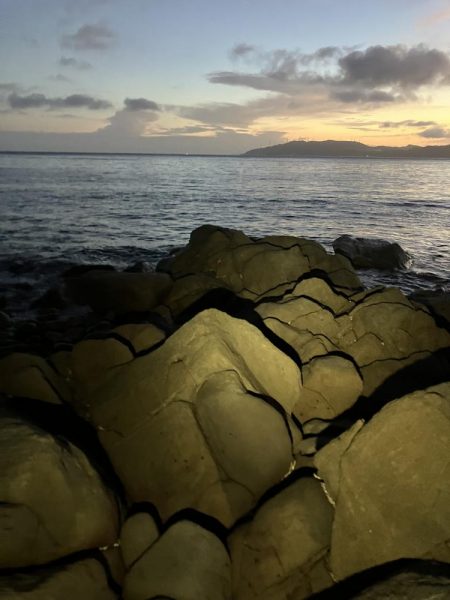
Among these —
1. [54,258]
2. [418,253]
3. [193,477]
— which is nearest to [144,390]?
[193,477]

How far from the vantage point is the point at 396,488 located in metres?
3.57

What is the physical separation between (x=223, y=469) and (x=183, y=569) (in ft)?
3.75

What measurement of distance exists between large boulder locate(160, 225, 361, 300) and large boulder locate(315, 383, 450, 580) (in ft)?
20.7

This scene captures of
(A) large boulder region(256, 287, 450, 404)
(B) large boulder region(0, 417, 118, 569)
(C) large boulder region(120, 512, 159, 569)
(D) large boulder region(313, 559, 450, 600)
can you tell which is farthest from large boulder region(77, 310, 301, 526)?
(A) large boulder region(256, 287, 450, 404)

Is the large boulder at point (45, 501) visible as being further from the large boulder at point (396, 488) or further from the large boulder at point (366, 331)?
the large boulder at point (366, 331)

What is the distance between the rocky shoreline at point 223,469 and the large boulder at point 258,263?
13.2 ft

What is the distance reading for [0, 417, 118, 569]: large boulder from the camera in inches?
136

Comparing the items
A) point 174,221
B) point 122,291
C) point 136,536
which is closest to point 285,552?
point 136,536

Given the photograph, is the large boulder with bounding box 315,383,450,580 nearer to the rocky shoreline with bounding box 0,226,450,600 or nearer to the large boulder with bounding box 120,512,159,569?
the rocky shoreline with bounding box 0,226,450,600

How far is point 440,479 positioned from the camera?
349 centimetres

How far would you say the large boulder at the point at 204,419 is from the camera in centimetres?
447

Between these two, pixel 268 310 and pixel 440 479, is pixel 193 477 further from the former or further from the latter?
pixel 268 310

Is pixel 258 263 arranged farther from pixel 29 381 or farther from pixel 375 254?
pixel 375 254

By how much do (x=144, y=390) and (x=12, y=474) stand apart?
1.78m
